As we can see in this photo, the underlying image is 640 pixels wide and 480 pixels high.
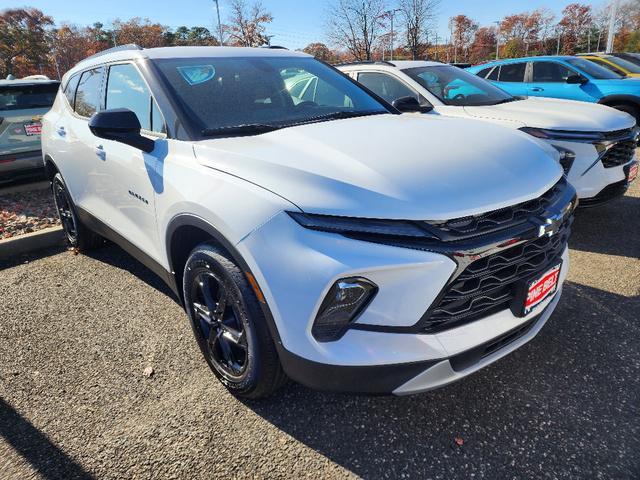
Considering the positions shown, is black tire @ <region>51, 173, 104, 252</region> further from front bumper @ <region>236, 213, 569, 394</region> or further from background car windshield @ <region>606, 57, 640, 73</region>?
background car windshield @ <region>606, 57, 640, 73</region>

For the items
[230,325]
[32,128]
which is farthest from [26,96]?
[230,325]

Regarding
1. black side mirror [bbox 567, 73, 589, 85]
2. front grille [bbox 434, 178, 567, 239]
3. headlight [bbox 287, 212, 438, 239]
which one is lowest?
black side mirror [bbox 567, 73, 589, 85]

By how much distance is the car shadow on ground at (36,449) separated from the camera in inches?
77.8

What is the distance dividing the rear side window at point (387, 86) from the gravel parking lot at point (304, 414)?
10.2 feet

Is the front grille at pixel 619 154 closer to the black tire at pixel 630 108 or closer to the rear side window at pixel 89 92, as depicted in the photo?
the rear side window at pixel 89 92

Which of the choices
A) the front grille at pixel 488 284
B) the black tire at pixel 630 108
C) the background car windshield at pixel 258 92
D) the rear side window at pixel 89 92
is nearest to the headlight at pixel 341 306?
the front grille at pixel 488 284

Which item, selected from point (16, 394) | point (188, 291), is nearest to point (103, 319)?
point (16, 394)

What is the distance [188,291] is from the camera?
7.97 ft

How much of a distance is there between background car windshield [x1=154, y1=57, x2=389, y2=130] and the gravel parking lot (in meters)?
1.41

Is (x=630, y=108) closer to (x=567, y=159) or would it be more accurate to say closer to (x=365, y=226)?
(x=567, y=159)

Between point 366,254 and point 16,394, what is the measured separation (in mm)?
2119

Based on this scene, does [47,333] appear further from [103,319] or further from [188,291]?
[188,291]

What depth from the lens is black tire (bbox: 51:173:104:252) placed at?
412cm

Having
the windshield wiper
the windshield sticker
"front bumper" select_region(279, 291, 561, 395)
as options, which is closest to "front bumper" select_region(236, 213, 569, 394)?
"front bumper" select_region(279, 291, 561, 395)
